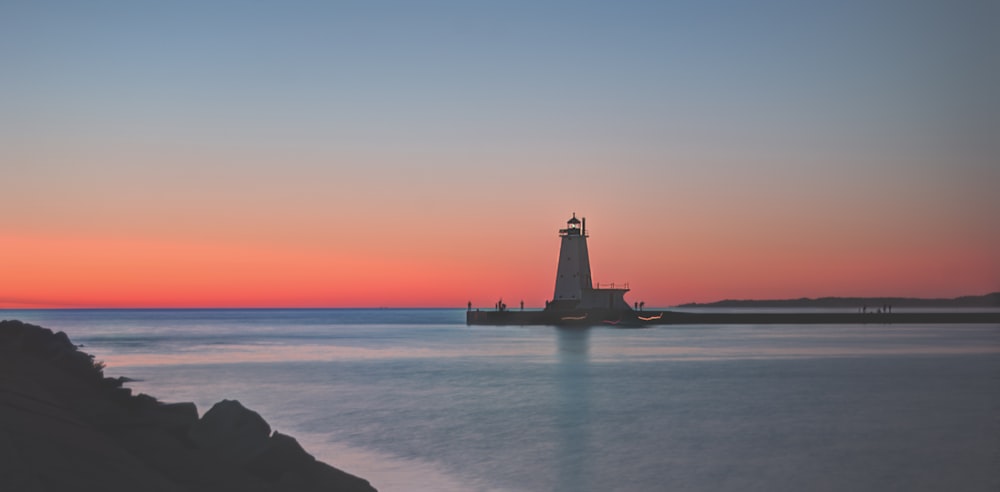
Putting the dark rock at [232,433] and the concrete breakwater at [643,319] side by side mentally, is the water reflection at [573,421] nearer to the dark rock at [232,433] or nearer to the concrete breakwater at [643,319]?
the dark rock at [232,433]

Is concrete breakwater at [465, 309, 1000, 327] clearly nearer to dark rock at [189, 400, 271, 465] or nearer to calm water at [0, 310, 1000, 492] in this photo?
calm water at [0, 310, 1000, 492]

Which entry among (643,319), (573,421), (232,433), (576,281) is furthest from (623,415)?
(643,319)

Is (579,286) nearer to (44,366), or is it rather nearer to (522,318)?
(522,318)

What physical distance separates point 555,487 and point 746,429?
19.5 feet

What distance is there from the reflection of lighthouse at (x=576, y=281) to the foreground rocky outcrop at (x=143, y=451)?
44.4 metres

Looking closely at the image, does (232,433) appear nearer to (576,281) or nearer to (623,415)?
(623,415)

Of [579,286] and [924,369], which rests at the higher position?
[579,286]

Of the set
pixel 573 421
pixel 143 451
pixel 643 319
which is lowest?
pixel 573 421

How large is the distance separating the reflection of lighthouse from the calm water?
67.9 feet

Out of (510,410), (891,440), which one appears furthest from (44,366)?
(891,440)

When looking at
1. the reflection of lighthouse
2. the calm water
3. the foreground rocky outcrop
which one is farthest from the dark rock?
the reflection of lighthouse

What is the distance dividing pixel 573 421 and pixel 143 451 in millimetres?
9395

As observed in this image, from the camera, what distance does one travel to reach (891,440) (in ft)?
46.3

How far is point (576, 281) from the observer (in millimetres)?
57688
